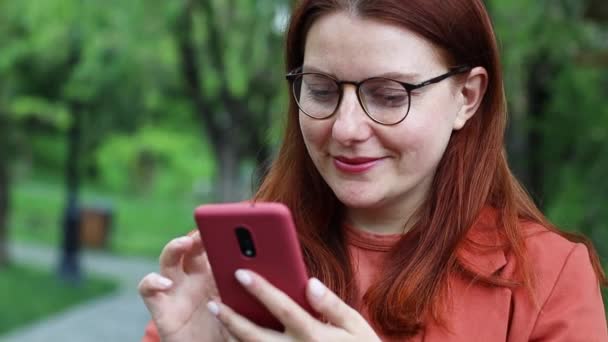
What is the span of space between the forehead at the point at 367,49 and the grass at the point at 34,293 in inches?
357

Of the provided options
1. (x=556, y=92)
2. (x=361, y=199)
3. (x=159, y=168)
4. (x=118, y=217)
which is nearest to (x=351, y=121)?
(x=361, y=199)

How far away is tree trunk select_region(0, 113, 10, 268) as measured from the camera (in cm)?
1189

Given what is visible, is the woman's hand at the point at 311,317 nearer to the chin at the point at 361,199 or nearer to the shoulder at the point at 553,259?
the chin at the point at 361,199

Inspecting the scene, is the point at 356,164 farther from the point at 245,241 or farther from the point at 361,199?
the point at 245,241

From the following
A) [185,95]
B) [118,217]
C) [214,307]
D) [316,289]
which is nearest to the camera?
[316,289]

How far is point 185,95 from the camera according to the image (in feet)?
40.9

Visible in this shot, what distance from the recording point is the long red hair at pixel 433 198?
168 centimetres

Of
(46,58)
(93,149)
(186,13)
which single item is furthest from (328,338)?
(93,149)

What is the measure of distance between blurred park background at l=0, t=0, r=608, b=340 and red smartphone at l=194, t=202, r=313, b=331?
993 mm

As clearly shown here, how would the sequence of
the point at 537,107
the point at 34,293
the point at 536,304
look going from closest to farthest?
1. the point at 536,304
2. the point at 537,107
3. the point at 34,293

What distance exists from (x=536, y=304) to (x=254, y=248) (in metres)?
0.62

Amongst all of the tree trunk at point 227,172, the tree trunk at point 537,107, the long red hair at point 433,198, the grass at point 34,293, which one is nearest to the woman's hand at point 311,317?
the long red hair at point 433,198

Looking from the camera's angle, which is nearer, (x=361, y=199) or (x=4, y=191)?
(x=361, y=199)

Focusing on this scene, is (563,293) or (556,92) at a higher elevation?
(556,92)
